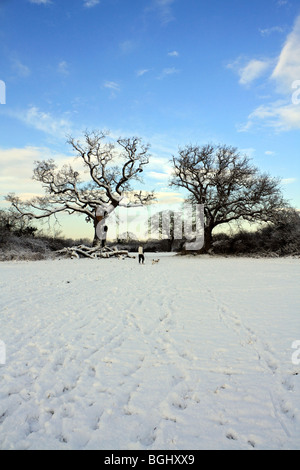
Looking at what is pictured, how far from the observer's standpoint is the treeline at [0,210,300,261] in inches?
1051

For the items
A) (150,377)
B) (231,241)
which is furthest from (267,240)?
(150,377)

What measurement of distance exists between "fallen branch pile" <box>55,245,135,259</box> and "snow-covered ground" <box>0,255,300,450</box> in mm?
20852

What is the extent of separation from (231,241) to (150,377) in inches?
1206

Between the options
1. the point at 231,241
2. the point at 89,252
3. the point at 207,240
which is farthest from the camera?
the point at 231,241

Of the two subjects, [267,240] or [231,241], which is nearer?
[267,240]

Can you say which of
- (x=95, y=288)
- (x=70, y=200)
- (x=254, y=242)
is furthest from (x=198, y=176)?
(x=95, y=288)

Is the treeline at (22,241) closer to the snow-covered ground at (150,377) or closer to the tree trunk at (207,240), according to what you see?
the tree trunk at (207,240)

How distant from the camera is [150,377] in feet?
12.2

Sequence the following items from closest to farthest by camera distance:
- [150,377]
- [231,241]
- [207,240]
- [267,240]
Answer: [150,377] → [267,240] → [207,240] → [231,241]

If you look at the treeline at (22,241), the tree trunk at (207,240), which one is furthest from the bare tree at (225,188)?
the treeline at (22,241)

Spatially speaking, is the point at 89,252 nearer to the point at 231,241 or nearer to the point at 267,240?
the point at 231,241

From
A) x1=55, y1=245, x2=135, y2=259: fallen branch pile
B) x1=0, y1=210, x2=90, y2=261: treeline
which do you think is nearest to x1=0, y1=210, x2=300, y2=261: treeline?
x1=0, y1=210, x2=90, y2=261: treeline

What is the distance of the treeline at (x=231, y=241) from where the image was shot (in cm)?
2669
